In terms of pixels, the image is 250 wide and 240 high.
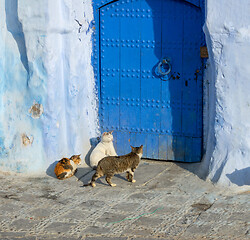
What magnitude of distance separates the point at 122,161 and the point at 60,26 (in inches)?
70.7

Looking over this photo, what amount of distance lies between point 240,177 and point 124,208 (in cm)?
137

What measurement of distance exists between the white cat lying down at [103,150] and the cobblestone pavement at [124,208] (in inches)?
7.4

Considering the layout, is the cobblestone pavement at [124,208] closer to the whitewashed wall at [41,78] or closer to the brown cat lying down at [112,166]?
the brown cat lying down at [112,166]

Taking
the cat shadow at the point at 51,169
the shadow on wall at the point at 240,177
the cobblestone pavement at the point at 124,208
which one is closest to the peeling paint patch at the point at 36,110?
the cat shadow at the point at 51,169

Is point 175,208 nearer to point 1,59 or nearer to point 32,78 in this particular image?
point 32,78

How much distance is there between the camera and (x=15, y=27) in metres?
7.13

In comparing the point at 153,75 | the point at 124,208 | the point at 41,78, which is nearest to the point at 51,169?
the point at 41,78

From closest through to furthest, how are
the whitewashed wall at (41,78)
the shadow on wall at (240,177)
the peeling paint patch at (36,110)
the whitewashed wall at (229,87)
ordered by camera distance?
the whitewashed wall at (229,87) → the shadow on wall at (240,177) → the whitewashed wall at (41,78) → the peeling paint patch at (36,110)

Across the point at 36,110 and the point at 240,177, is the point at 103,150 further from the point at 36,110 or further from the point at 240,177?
the point at 240,177

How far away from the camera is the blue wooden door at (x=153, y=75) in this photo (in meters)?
7.09

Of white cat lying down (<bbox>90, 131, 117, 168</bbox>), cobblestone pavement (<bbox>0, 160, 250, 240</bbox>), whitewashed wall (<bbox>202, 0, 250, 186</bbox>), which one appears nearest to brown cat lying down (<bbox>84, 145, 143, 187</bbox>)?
cobblestone pavement (<bbox>0, 160, 250, 240</bbox>)

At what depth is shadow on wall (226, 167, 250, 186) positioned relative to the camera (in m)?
6.42

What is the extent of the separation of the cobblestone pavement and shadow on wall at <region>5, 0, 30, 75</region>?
1.50 m

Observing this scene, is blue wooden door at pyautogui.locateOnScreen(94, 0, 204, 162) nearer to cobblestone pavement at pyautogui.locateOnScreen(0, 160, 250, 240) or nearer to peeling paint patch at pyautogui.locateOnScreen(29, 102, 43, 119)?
cobblestone pavement at pyautogui.locateOnScreen(0, 160, 250, 240)
